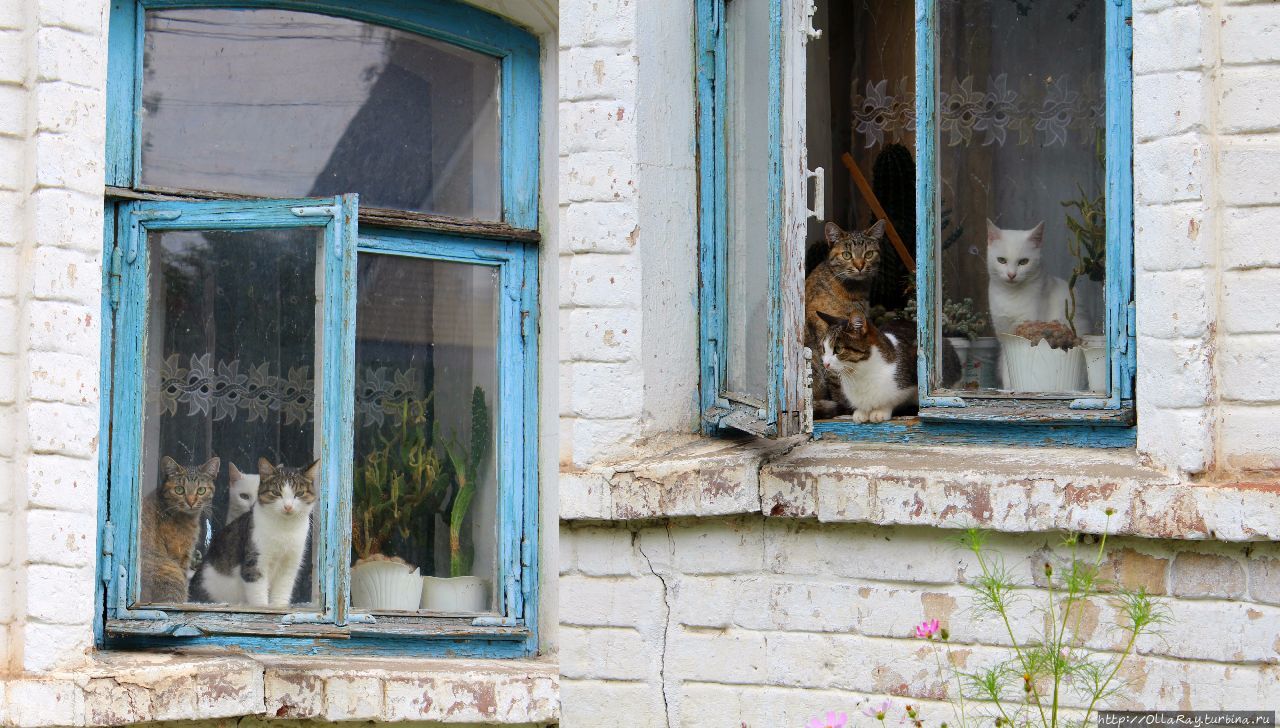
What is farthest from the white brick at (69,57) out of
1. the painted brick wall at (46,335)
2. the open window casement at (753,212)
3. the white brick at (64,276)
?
the open window casement at (753,212)

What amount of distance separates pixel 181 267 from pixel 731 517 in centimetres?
201

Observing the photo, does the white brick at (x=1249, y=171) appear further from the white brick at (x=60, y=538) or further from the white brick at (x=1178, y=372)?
the white brick at (x=60, y=538)

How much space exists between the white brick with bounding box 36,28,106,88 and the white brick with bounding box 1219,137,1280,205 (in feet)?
10.2

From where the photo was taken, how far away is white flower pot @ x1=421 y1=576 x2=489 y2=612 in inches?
202

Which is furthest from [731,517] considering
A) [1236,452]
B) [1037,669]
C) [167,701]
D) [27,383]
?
[27,383]

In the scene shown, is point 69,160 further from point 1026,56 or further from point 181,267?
point 1026,56

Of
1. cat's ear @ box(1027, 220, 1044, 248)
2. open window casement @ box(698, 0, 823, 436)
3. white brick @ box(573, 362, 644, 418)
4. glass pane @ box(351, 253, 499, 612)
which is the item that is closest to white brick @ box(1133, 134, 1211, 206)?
cat's ear @ box(1027, 220, 1044, 248)

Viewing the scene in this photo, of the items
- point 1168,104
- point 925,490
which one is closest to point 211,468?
point 925,490

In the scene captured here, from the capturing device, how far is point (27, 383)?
4414mm

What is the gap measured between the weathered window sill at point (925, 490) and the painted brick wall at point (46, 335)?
1450mm

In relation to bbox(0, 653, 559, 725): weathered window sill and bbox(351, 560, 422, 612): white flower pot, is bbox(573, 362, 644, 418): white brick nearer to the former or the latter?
bbox(0, 653, 559, 725): weathered window sill

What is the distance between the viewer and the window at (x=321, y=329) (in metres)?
4.84

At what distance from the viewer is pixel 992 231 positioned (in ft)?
13.7

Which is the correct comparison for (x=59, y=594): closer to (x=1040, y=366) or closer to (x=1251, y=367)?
(x=1040, y=366)
